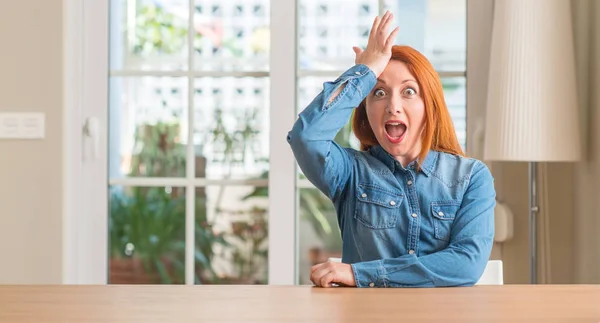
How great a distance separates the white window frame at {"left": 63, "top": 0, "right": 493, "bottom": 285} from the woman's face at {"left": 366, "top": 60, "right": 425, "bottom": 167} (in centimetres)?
142

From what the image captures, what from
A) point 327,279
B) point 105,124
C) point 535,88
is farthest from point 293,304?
point 105,124

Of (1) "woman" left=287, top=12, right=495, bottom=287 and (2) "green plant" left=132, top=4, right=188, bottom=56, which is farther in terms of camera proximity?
(2) "green plant" left=132, top=4, right=188, bottom=56

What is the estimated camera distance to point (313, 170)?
1.84 m

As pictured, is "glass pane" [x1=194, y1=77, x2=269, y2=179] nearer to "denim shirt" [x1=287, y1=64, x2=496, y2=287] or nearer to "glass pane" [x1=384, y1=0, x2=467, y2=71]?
"glass pane" [x1=384, y1=0, x2=467, y2=71]

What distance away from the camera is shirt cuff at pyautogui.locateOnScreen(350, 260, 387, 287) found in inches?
65.3

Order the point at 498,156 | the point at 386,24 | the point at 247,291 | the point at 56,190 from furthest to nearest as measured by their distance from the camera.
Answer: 1. the point at 56,190
2. the point at 498,156
3. the point at 386,24
4. the point at 247,291

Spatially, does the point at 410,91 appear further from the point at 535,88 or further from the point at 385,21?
the point at 535,88

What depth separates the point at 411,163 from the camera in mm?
1898

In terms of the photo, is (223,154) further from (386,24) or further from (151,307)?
(151,307)

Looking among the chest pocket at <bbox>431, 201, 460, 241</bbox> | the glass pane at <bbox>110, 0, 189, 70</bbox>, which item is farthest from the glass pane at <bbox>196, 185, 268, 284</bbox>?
the chest pocket at <bbox>431, 201, 460, 241</bbox>

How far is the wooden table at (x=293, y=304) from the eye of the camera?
47.6 inches

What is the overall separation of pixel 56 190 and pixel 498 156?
5.01 feet

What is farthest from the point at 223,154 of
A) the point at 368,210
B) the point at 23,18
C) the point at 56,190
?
the point at 368,210

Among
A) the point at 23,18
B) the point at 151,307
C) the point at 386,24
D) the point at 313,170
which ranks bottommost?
the point at 151,307
